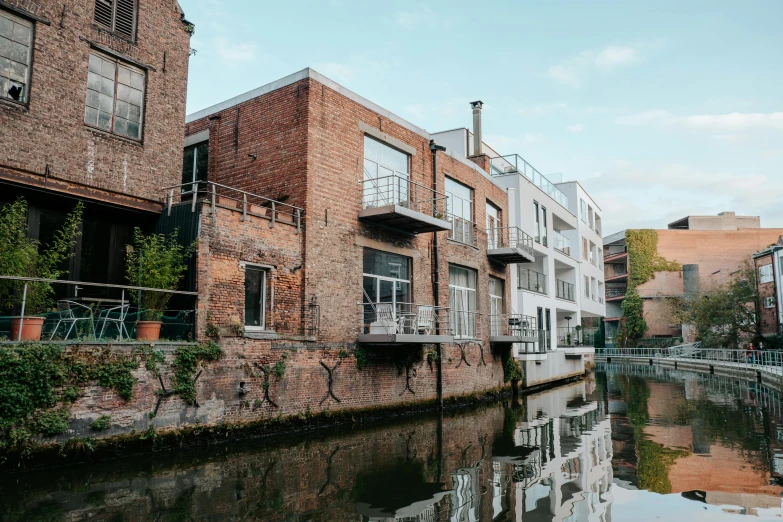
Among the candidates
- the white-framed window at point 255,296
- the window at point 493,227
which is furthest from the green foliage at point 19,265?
the window at point 493,227

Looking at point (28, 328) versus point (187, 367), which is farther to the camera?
point (187, 367)

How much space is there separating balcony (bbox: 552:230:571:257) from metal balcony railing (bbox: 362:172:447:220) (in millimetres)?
14397

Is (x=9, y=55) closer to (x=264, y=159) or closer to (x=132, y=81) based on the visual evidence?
(x=132, y=81)

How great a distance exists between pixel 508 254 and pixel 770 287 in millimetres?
27232

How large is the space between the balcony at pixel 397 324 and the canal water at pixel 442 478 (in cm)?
202

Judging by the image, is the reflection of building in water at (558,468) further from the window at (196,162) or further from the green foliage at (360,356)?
the window at (196,162)

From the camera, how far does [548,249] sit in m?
29.1

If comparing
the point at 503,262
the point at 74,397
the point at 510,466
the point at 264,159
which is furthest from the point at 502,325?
the point at 74,397

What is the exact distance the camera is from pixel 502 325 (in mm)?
22000

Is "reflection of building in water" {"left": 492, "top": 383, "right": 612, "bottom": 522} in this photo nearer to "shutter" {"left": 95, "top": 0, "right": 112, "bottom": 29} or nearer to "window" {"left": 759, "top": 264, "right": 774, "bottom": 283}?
"shutter" {"left": 95, "top": 0, "right": 112, "bottom": 29}

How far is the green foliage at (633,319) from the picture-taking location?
5344 centimetres

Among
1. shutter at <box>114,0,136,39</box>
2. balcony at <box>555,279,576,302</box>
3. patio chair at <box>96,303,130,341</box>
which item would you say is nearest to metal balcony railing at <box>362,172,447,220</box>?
shutter at <box>114,0,136,39</box>

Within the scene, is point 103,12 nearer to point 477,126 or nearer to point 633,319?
point 477,126

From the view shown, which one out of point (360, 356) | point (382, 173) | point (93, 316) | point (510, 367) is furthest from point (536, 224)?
point (93, 316)
